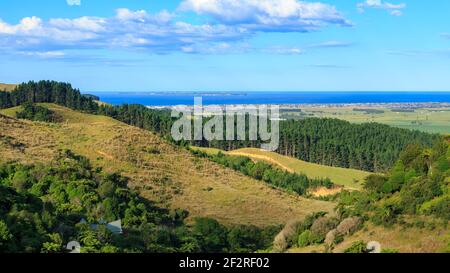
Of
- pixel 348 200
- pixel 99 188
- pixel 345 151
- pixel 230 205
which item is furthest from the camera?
pixel 345 151

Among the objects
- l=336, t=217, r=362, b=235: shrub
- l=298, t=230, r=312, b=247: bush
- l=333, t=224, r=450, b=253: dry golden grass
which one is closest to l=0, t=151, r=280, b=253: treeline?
l=298, t=230, r=312, b=247: bush

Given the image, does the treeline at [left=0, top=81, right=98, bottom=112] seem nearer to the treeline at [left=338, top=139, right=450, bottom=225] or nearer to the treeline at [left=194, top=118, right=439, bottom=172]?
the treeline at [left=194, top=118, right=439, bottom=172]

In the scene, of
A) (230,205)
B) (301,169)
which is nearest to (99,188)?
(230,205)

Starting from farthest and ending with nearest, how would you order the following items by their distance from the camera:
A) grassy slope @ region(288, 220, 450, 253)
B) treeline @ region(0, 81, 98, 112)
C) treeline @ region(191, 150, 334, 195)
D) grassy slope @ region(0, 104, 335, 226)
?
treeline @ region(0, 81, 98, 112)
treeline @ region(191, 150, 334, 195)
grassy slope @ region(0, 104, 335, 226)
grassy slope @ region(288, 220, 450, 253)

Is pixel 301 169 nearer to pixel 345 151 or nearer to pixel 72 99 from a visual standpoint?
pixel 345 151

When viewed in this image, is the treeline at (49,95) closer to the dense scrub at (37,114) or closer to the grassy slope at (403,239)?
the dense scrub at (37,114)
